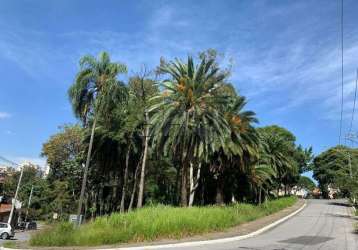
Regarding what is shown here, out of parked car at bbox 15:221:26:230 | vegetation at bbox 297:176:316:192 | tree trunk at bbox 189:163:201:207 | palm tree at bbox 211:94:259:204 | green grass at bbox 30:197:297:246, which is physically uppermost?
vegetation at bbox 297:176:316:192

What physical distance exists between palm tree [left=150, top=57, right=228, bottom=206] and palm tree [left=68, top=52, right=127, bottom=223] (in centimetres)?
693

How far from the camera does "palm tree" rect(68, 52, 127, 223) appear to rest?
117 ft

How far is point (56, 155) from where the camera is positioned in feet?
204

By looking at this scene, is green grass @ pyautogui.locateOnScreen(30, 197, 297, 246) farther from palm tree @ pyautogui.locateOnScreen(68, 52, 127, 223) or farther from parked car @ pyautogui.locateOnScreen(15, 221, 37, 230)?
parked car @ pyautogui.locateOnScreen(15, 221, 37, 230)

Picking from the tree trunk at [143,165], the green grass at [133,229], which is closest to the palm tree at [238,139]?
the tree trunk at [143,165]

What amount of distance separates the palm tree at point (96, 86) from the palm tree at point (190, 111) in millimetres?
6934

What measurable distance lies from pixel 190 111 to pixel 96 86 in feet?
36.3

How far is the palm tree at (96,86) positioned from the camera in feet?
117

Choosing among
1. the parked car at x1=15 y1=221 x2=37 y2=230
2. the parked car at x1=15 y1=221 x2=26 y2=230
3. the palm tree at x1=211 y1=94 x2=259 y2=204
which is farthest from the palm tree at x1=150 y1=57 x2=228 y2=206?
the parked car at x1=15 y1=221 x2=26 y2=230

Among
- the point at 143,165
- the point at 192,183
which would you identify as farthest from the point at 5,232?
the point at 192,183

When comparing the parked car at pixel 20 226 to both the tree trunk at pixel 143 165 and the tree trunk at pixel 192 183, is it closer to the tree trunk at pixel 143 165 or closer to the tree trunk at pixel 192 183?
the tree trunk at pixel 143 165

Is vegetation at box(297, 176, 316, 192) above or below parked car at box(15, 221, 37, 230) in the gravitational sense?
above

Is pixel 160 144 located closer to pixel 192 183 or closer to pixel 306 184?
pixel 192 183

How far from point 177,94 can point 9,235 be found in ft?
67.5
